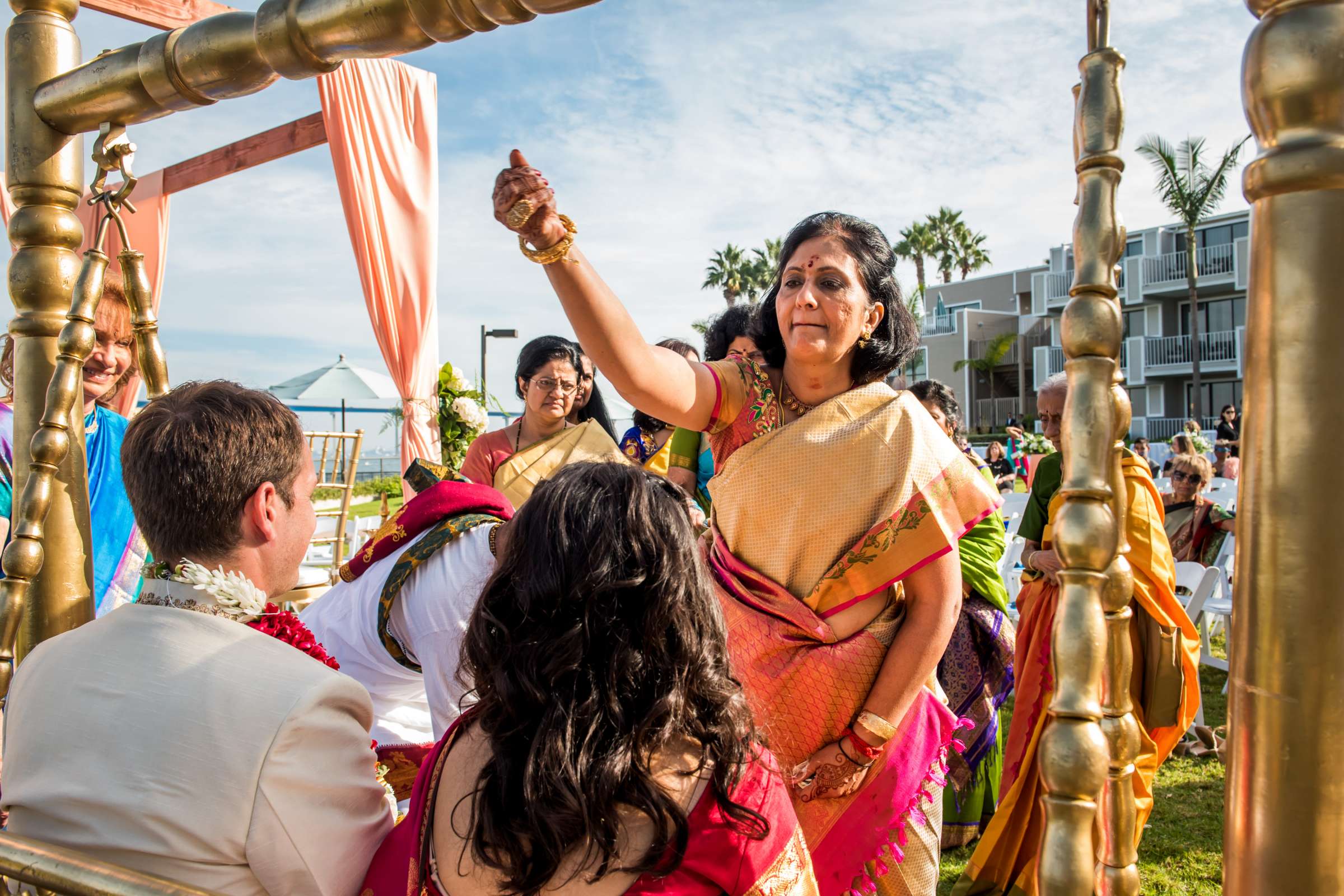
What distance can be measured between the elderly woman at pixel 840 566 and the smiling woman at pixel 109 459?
147 cm

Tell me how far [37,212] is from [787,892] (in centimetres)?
165

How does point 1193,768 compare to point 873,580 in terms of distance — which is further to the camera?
point 1193,768

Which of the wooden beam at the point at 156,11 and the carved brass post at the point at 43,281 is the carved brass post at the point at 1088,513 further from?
the wooden beam at the point at 156,11

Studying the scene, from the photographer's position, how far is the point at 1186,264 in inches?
1154

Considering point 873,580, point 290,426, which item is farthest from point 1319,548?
point 290,426

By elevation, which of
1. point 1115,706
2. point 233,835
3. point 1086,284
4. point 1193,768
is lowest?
point 1193,768

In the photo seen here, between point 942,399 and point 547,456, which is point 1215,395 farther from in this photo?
point 547,456

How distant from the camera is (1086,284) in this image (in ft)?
2.48

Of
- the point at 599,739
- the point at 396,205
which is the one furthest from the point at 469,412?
the point at 396,205

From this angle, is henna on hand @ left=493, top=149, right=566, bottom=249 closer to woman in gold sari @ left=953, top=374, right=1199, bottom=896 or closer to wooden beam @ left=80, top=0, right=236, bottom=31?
woman in gold sari @ left=953, top=374, right=1199, bottom=896

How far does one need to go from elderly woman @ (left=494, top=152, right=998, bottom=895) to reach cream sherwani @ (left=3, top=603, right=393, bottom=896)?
0.79 metres

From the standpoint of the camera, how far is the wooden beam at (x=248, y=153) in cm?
684

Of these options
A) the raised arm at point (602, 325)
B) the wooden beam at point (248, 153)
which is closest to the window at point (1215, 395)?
the wooden beam at point (248, 153)

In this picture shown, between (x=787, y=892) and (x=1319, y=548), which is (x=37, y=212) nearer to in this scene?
(x=787, y=892)
